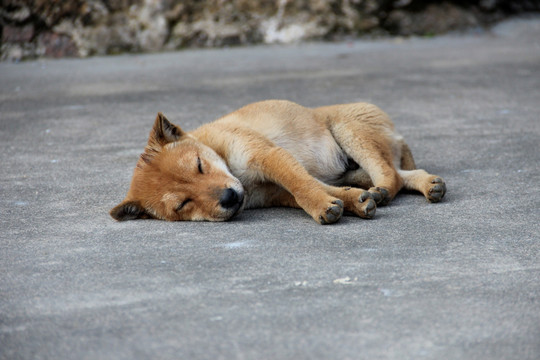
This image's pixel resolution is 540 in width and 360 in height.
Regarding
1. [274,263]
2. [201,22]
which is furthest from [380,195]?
[201,22]

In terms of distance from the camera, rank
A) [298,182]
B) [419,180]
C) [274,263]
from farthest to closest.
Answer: [419,180]
[298,182]
[274,263]

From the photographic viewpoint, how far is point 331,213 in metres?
4.11

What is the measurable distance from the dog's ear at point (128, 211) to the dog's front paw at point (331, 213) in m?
1.17

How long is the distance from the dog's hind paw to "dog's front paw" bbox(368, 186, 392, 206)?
1.42 ft

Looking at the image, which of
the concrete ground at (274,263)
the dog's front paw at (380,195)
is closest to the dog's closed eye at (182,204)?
the concrete ground at (274,263)

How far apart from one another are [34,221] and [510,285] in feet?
10.0

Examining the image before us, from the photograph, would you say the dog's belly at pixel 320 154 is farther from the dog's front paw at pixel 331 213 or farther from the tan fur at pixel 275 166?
the dog's front paw at pixel 331 213

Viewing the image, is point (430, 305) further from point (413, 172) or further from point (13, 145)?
point (13, 145)

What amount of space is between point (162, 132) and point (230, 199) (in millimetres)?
706

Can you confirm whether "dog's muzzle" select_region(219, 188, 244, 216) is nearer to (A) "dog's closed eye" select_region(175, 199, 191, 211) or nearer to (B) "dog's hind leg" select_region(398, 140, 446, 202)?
(A) "dog's closed eye" select_region(175, 199, 191, 211)

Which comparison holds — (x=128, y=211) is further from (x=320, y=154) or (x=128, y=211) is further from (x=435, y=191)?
(x=435, y=191)

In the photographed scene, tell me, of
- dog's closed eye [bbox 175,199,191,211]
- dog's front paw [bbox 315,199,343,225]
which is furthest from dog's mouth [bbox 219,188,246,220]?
dog's front paw [bbox 315,199,343,225]

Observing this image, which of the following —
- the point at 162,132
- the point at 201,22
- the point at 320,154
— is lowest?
the point at 201,22

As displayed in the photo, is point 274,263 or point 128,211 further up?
point 274,263
